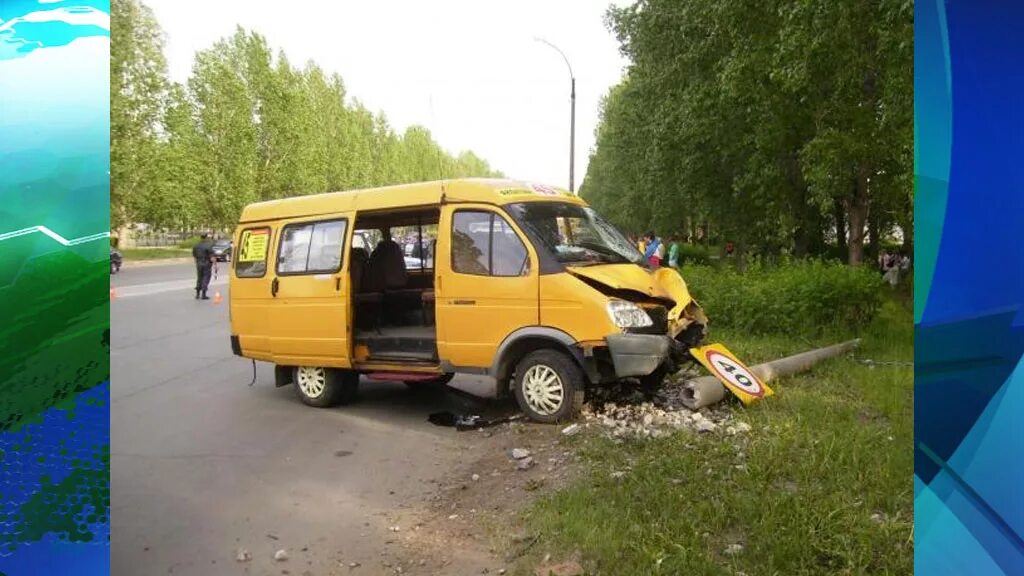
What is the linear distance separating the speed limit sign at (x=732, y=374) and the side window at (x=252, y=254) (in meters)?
5.16

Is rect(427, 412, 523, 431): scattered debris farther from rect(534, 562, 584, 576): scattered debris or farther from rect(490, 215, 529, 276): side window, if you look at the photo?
rect(534, 562, 584, 576): scattered debris

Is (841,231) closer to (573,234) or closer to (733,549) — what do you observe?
(573,234)

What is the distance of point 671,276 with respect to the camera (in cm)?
755

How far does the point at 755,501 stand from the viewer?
4.32 meters

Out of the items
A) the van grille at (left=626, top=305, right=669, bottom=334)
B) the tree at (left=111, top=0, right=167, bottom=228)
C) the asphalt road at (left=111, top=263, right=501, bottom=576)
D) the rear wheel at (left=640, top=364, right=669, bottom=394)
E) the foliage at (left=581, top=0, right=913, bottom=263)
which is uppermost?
the tree at (left=111, top=0, right=167, bottom=228)

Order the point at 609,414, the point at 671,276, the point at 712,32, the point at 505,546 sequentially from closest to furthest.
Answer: the point at 505,546
the point at 609,414
the point at 671,276
the point at 712,32

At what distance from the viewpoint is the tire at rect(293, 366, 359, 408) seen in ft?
27.1

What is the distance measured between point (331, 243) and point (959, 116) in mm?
6800

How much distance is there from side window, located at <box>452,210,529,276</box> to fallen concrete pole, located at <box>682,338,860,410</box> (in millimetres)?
2019

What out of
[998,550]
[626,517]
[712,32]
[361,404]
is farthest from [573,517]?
[712,32]

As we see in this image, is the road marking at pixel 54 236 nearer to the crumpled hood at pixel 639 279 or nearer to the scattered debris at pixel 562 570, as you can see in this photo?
the scattered debris at pixel 562 570

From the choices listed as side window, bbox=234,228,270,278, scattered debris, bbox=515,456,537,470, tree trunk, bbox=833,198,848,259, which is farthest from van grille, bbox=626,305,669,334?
tree trunk, bbox=833,198,848,259

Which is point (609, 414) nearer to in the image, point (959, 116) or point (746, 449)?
point (746, 449)

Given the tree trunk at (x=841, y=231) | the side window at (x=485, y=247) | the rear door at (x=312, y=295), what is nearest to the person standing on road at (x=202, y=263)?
the rear door at (x=312, y=295)
